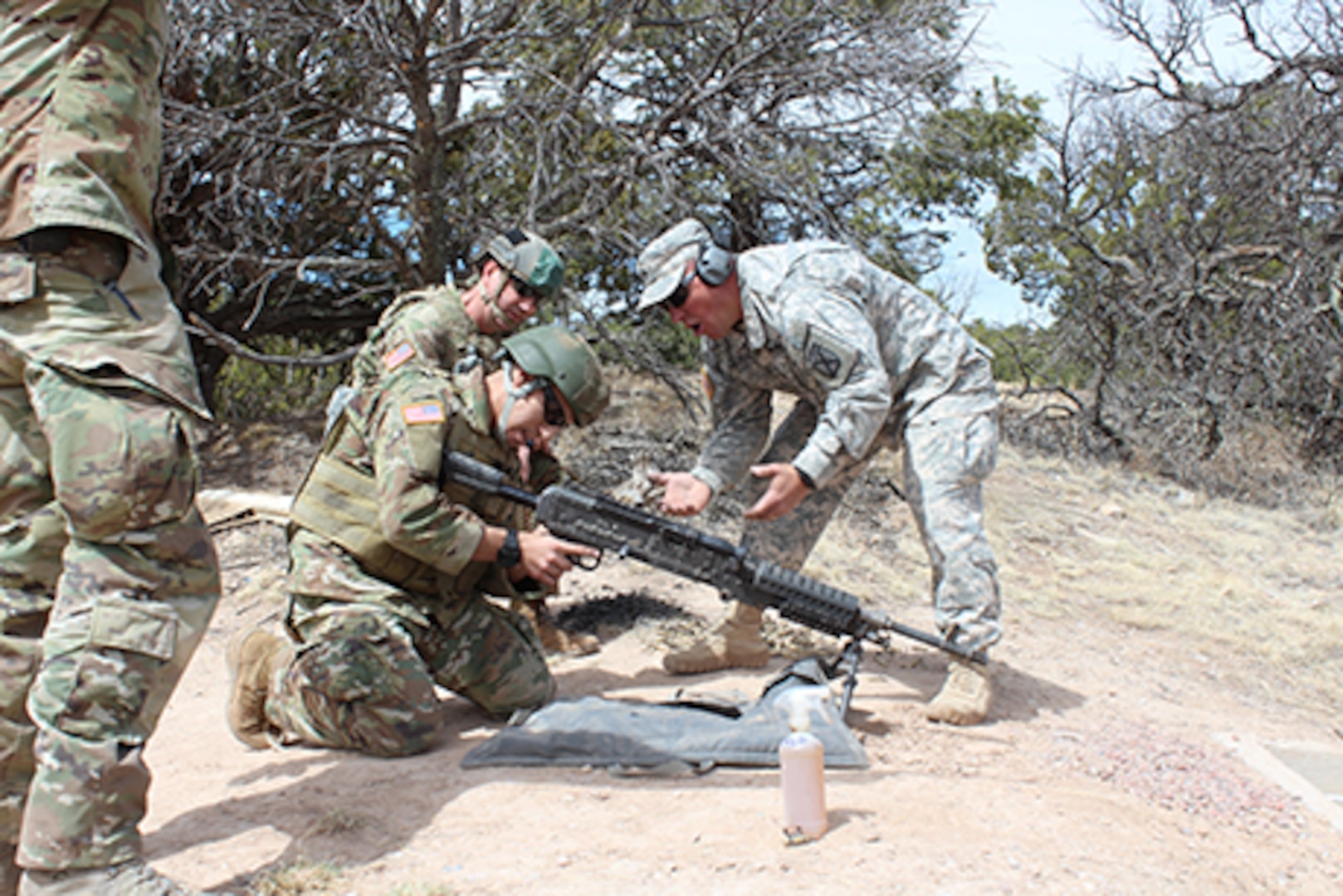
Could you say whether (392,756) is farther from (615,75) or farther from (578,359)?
(615,75)

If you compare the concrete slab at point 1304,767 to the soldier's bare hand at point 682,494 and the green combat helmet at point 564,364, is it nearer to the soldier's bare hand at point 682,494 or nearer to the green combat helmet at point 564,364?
the soldier's bare hand at point 682,494

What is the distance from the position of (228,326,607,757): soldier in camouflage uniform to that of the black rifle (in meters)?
0.08

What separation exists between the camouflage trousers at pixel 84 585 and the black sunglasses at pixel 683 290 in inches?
75.1

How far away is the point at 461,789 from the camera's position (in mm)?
2875

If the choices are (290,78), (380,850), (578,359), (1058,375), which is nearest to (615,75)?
(290,78)

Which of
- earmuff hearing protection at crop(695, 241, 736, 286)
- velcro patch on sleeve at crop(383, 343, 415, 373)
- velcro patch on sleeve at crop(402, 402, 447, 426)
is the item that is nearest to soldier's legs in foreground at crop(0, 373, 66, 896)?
velcro patch on sleeve at crop(402, 402, 447, 426)

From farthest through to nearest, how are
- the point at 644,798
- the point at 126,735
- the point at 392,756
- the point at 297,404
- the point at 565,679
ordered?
the point at 297,404, the point at 565,679, the point at 392,756, the point at 644,798, the point at 126,735

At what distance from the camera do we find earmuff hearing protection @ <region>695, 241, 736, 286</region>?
373 cm

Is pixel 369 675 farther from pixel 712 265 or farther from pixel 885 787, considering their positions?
pixel 712 265

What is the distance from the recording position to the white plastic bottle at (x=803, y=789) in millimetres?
2361

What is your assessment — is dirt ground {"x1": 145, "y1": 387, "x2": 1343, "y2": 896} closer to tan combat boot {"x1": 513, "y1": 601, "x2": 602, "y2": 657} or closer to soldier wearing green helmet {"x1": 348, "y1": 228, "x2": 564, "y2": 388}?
tan combat boot {"x1": 513, "y1": 601, "x2": 602, "y2": 657}

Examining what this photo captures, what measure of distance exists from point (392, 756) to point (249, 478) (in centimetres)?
433

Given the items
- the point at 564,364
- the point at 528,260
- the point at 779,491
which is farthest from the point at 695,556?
the point at 528,260

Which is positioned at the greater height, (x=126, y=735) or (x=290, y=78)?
(x=290, y=78)
